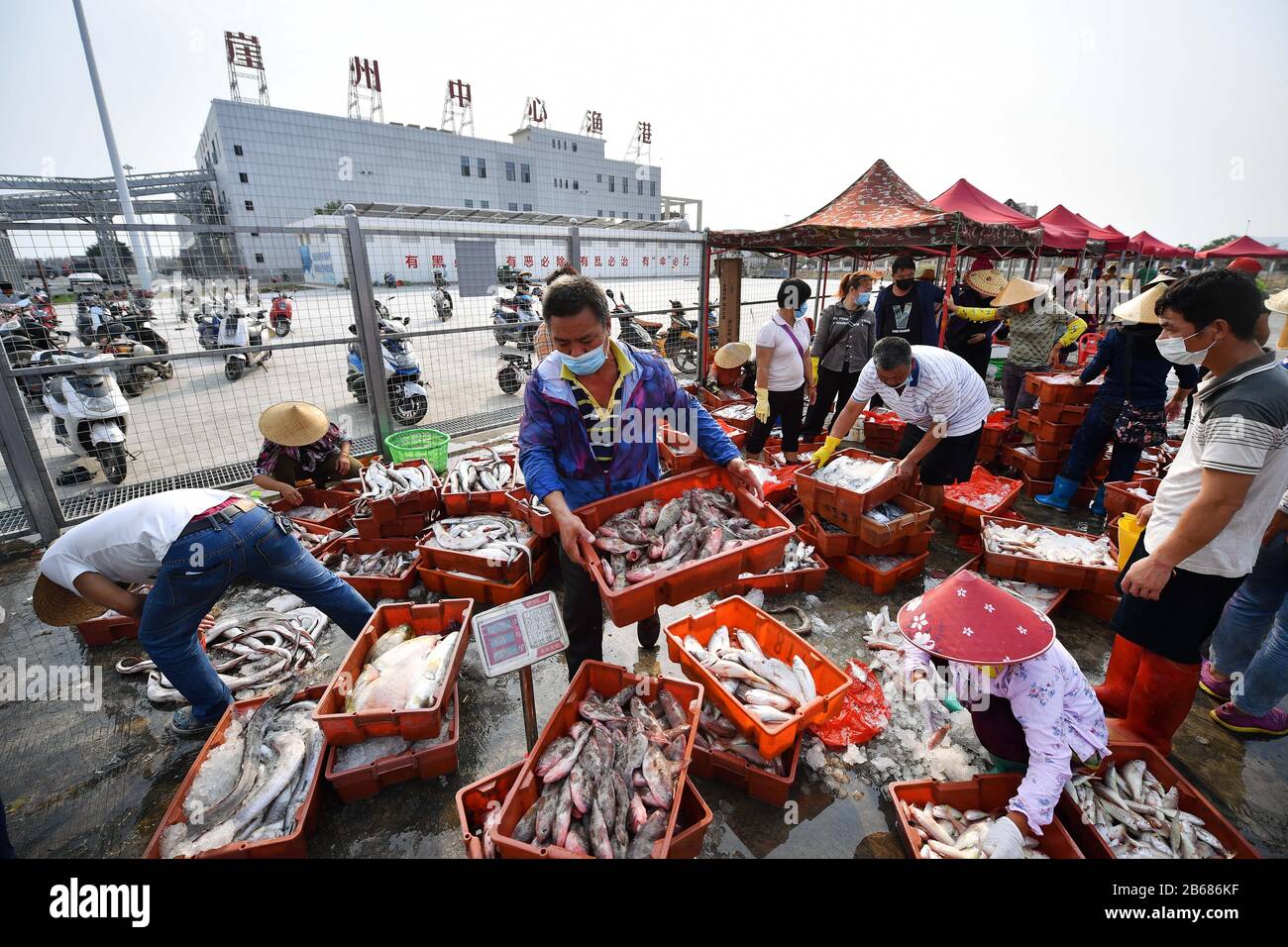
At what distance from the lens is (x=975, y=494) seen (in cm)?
554

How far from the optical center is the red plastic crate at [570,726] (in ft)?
6.52

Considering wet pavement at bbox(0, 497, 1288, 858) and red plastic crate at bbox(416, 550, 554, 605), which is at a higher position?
red plastic crate at bbox(416, 550, 554, 605)

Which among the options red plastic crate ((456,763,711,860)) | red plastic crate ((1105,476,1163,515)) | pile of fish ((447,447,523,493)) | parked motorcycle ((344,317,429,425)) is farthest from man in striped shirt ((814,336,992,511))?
parked motorcycle ((344,317,429,425))

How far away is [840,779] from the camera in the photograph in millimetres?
2947

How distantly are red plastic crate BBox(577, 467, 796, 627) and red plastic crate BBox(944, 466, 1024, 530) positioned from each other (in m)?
3.18

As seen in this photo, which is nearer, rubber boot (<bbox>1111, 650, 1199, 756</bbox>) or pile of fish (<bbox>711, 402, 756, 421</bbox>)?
rubber boot (<bbox>1111, 650, 1199, 756</bbox>)

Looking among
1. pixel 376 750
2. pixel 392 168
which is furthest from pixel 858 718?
pixel 392 168

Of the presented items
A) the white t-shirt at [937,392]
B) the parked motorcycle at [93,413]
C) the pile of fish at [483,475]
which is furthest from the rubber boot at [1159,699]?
the parked motorcycle at [93,413]

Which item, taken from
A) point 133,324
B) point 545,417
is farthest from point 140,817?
point 133,324

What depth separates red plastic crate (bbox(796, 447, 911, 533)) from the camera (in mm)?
4562

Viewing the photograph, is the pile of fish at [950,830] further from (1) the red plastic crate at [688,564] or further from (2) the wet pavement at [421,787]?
(1) the red plastic crate at [688,564]

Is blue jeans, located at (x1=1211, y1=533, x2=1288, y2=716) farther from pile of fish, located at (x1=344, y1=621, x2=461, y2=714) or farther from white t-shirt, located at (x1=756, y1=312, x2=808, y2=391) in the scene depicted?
pile of fish, located at (x1=344, y1=621, x2=461, y2=714)

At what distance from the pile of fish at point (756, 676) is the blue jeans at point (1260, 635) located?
2.52 meters
